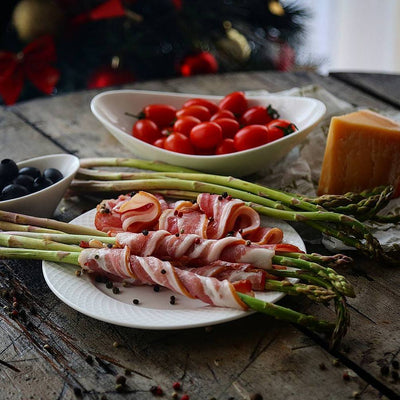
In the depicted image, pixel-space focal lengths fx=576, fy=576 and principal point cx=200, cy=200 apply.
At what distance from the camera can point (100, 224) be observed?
1629mm

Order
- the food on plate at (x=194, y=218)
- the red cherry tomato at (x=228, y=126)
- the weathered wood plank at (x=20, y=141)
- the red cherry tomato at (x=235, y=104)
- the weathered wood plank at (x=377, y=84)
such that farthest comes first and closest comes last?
the weathered wood plank at (x=377, y=84) < the weathered wood plank at (x=20, y=141) < the red cherry tomato at (x=235, y=104) < the red cherry tomato at (x=228, y=126) < the food on plate at (x=194, y=218)

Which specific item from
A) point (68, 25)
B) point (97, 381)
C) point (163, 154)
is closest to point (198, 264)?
point (97, 381)

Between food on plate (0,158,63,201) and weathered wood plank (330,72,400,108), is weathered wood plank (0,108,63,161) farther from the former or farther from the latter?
weathered wood plank (330,72,400,108)

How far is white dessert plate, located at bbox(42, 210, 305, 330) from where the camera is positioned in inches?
49.3

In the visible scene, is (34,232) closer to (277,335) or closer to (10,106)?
(277,335)

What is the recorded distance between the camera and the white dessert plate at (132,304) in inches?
49.3

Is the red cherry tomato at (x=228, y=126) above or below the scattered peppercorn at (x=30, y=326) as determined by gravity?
above

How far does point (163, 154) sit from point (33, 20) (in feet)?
3.90

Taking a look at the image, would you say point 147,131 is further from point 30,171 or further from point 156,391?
point 156,391

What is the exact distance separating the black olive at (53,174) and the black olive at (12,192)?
10 cm

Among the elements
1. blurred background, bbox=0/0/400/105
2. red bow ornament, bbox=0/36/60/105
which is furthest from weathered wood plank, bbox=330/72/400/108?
red bow ornament, bbox=0/36/60/105

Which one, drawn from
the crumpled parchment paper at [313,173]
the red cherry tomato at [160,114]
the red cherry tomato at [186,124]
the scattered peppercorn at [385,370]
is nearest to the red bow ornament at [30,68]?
the red cherry tomato at [160,114]

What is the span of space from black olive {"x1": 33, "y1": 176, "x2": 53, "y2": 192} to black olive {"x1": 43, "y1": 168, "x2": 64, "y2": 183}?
19mm

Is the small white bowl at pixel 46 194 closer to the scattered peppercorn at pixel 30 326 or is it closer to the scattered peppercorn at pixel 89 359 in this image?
the scattered peppercorn at pixel 30 326
